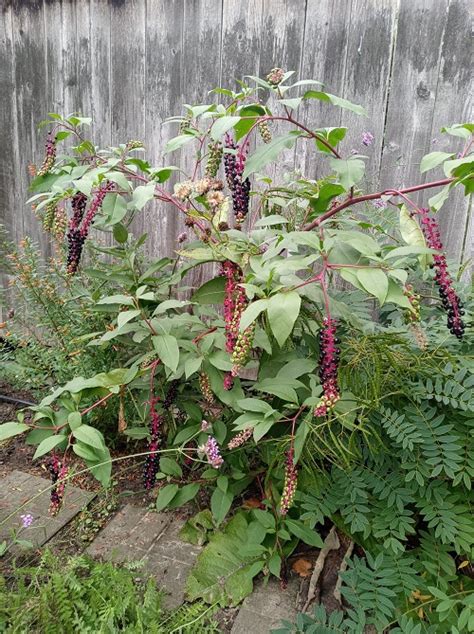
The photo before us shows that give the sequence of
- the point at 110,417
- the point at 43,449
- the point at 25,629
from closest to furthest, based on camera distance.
A: 1. the point at 43,449
2. the point at 25,629
3. the point at 110,417

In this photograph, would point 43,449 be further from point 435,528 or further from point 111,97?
point 111,97

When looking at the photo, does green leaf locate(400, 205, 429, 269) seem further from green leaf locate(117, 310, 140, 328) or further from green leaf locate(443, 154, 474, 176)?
green leaf locate(117, 310, 140, 328)

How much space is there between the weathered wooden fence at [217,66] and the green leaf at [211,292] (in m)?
1.15

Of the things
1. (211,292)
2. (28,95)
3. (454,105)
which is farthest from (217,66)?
(211,292)

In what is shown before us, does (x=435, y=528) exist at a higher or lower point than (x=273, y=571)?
higher

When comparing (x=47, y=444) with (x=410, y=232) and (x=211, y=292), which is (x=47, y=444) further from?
(x=410, y=232)

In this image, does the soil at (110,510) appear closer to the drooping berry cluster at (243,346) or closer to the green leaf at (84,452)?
the green leaf at (84,452)

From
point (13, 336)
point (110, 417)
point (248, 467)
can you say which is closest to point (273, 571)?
point (248, 467)

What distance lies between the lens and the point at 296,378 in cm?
172

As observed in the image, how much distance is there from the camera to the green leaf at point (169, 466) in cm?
189

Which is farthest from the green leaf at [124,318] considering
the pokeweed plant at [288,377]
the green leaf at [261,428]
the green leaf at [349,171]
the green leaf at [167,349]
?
the green leaf at [349,171]

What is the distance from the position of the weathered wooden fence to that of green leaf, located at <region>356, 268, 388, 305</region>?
1323 millimetres

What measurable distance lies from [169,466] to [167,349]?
56 cm

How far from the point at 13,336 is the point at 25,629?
1.53 meters
